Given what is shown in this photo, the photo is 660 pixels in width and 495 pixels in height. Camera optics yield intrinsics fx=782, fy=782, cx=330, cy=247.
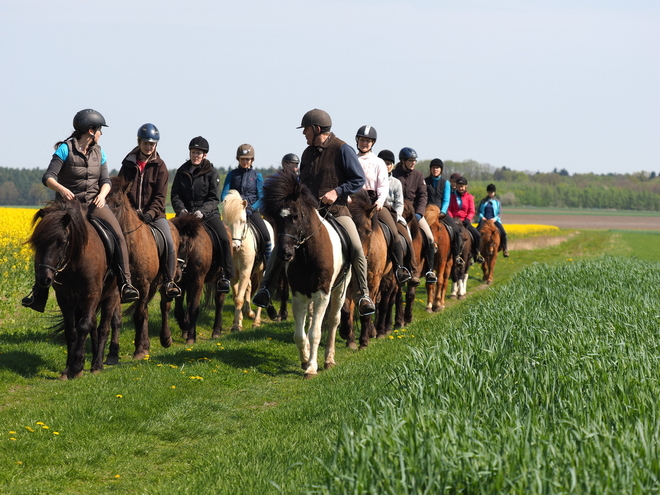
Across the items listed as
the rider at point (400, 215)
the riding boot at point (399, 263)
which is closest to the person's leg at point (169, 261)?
the riding boot at point (399, 263)

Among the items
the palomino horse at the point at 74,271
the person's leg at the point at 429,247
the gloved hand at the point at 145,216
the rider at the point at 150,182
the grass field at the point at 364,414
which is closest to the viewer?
the grass field at the point at 364,414

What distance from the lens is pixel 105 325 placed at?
9.25 meters

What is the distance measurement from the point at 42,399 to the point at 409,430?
4688 mm

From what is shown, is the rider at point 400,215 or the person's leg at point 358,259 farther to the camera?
the rider at point 400,215

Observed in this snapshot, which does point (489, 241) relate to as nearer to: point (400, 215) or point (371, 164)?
point (400, 215)

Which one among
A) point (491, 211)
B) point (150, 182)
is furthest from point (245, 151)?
point (491, 211)

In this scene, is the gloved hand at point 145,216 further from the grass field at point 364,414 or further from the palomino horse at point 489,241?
the palomino horse at point 489,241

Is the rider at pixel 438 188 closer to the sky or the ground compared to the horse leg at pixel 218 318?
closer to the sky

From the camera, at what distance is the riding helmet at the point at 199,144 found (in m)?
11.9

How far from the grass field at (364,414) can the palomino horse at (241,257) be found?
2006 mm

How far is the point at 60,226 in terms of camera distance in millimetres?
7996

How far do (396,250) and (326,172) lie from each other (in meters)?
2.74

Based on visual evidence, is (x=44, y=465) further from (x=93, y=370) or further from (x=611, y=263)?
(x=611, y=263)

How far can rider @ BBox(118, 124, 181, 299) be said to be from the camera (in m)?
10.2
